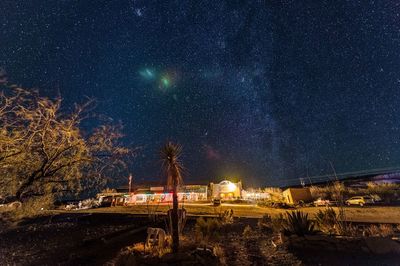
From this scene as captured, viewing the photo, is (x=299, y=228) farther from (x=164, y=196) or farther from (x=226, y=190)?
(x=226, y=190)

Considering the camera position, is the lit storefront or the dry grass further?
the lit storefront

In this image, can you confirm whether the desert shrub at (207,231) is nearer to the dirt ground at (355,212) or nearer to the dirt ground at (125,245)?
the dirt ground at (125,245)

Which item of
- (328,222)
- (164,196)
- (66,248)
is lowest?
(66,248)

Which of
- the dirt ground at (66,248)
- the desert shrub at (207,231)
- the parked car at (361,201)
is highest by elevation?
the parked car at (361,201)

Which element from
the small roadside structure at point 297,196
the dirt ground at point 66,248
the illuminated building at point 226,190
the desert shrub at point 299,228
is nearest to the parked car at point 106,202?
the illuminated building at point 226,190

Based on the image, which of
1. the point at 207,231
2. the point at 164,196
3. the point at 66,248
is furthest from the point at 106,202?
the point at 207,231

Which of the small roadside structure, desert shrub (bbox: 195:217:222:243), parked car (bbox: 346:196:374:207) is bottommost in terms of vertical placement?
desert shrub (bbox: 195:217:222:243)

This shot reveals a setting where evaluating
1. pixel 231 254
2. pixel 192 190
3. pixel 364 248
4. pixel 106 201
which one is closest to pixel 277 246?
pixel 231 254

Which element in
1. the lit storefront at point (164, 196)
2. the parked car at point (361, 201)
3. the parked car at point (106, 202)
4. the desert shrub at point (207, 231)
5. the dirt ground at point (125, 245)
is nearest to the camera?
the dirt ground at point (125, 245)

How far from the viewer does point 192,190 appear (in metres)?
44.8

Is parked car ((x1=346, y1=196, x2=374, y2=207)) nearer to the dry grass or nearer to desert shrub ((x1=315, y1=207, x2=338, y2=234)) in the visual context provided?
the dry grass

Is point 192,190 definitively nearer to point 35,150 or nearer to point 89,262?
point 89,262

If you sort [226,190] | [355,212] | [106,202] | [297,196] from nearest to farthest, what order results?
[355,212], [297,196], [106,202], [226,190]

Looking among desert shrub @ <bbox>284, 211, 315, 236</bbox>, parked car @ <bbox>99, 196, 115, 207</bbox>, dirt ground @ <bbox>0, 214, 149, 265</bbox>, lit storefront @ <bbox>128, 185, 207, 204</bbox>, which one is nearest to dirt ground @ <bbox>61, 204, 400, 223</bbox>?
dirt ground @ <bbox>0, 214, 149, 265</bbox>
